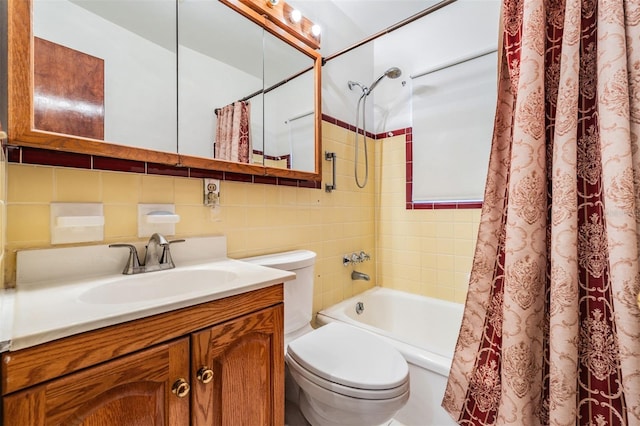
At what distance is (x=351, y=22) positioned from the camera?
2043mm

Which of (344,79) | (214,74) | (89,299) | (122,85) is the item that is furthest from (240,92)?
(89,299)

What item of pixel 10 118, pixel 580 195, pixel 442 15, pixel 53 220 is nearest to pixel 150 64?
pixel 10 118

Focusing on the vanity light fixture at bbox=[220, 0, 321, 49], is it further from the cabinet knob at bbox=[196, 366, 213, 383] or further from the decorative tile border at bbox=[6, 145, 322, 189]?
the cabinet knob at bbox=[196, 366, 213, 383]

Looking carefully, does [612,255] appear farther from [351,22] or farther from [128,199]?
[351,22]

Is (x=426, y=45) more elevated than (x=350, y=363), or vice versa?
(x=426, y=45)

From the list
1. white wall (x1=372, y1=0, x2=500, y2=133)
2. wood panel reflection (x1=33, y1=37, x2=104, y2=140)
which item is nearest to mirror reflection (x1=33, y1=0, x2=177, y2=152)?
wood panel reflection (x1=33, y1=37, x2=104, y2=140)

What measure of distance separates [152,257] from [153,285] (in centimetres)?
11

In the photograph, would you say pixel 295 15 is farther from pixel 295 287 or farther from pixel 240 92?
pixel 295 287

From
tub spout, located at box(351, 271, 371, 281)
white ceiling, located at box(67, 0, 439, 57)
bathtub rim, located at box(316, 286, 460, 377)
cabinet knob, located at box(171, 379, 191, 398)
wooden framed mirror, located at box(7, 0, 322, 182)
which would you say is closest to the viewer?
cabinet knob, located at box(171, 379, 191, 398)

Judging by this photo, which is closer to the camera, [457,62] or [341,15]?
[457,62]

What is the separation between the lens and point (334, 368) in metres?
1.04

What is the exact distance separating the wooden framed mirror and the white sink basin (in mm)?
402

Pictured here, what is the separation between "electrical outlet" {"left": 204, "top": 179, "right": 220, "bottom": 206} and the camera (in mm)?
1193

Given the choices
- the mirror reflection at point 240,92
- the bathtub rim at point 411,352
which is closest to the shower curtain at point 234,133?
the mirror reflection at point 240,92
